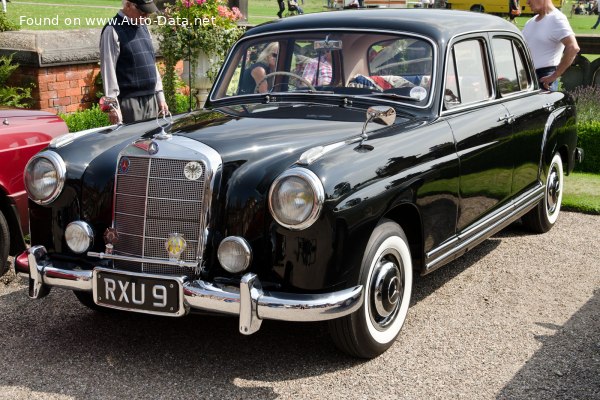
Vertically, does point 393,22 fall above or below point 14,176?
above

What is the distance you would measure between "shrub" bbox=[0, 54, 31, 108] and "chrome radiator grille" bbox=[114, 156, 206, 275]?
4766mm

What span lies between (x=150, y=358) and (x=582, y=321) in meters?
2.54

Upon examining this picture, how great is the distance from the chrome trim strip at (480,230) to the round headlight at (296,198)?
1.18 meters

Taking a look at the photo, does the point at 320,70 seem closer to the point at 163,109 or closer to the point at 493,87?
the point at 163,109

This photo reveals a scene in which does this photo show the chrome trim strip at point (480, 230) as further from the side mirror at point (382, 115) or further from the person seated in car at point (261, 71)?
the person seated in car at point (261, 71)

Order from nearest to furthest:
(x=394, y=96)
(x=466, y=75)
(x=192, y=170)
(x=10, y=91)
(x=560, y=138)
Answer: (x=192, y=170), (x=394, y=96), (x=466, y=75), (x=560, y=138), (x=10, y=91)

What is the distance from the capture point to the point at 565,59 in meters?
8.07

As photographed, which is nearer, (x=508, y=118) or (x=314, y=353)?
(x=314, y=353)

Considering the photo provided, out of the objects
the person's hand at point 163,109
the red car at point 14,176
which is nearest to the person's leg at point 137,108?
the person's hand at point 163,109

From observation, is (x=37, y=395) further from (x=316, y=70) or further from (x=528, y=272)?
(x=528, y=272)

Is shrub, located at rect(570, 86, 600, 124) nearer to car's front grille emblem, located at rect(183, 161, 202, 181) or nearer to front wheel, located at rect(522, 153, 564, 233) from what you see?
front wheel, located at rect(522, 153, 564, 233)

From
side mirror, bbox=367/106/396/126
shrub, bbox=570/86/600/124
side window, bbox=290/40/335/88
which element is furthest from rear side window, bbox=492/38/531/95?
shrub, bbox=570/86/600/124

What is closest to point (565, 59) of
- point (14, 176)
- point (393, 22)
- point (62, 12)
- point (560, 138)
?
point (560, 138)

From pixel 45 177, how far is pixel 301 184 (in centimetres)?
150
